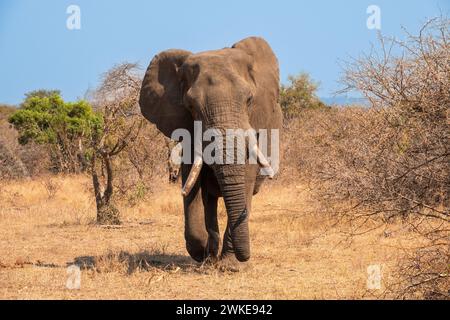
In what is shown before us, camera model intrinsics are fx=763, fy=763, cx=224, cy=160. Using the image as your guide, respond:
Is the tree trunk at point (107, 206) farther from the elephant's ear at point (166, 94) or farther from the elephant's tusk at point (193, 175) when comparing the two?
the elephant's tusk at point (193, 175)

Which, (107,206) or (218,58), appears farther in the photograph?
(107,206)

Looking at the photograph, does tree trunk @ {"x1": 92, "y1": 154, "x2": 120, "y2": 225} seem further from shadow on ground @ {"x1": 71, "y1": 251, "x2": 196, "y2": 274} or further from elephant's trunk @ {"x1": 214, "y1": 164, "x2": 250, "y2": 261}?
elephant's trunk @ {"x1": 214, "y1": 164, "x2": 250, "y2": 261}

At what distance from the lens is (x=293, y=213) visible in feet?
44.5

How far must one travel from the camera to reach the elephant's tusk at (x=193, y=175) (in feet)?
26.3

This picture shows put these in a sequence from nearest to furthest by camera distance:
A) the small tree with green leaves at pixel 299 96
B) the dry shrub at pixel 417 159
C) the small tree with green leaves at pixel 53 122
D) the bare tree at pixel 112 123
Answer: the dry shrub at pixel 417 159
the bare tree at pixel 112 123
the small tree with green leaves at pixel 53 122
the small tree with green leaves at pixel 299 96

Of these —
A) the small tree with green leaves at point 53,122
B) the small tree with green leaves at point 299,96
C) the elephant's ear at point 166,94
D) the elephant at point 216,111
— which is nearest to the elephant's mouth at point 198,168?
the elephant at point 216,111

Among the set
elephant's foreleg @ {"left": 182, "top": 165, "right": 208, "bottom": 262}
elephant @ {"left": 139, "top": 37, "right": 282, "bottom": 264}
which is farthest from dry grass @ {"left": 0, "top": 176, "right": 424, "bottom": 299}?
elephant @ {"left": 139, "top": 37, "right": 282, "bottom": 264}

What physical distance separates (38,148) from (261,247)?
1443 cm

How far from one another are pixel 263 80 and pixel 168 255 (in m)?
2.76

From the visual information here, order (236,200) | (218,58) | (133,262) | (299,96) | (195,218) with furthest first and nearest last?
1. (299,96)
2. (133,262)
3. (195,218)
4. (218,58)
5. (236,200)

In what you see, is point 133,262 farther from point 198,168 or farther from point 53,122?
point 53,122

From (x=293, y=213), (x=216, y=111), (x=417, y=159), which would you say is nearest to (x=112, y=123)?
(x=293, y=213)
